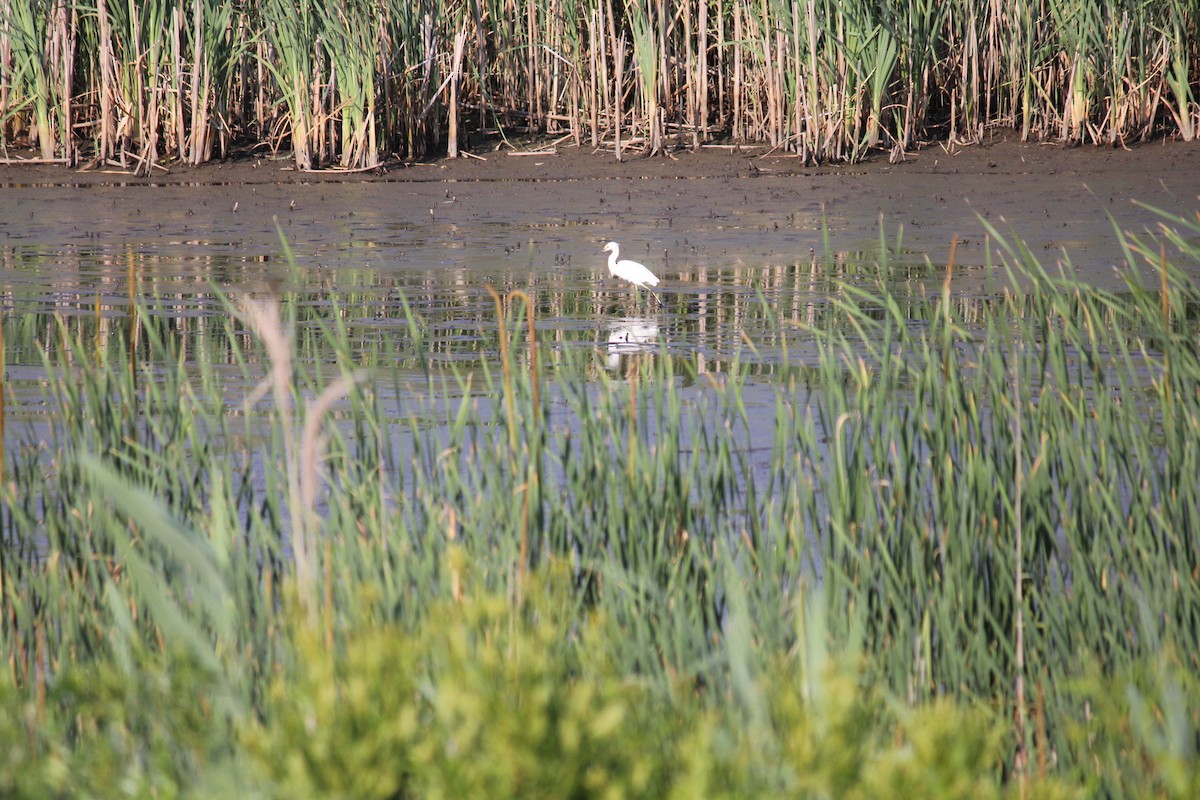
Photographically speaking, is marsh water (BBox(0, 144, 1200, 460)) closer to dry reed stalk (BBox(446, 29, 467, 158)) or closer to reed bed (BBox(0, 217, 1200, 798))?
dry reed stalk (BBox(446, 29, 467, 158))

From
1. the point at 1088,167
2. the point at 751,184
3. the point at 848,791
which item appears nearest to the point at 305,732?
the point at 848,791

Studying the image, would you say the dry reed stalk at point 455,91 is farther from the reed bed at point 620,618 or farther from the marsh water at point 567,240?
the reed bed at point 620,618

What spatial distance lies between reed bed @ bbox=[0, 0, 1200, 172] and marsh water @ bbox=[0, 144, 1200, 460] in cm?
33

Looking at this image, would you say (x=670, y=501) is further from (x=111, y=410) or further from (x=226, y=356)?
(x=226, y=356)

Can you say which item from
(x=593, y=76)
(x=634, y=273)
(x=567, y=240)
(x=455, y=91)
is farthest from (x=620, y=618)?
(x=593, y=76)

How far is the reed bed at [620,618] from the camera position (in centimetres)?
160

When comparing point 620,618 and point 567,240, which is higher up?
point 567,240

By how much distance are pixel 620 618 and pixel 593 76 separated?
27.3 feet

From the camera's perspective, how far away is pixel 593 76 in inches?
410

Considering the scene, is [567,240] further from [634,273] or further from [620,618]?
[620,618]

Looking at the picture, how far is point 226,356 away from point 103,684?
366cm

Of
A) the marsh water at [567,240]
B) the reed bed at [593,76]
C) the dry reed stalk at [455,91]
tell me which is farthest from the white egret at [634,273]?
the dry reed stalk at [455,91]

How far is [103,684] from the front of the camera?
179 cm

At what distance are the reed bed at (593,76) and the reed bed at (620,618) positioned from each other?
6.76 m
